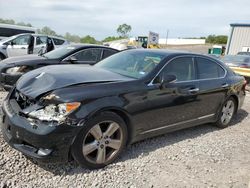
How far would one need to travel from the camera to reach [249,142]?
16.9 ft

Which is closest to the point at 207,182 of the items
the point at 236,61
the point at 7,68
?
the point at 7,68

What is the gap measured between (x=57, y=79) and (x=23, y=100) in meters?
0.49

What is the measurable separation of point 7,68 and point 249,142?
5374 mm

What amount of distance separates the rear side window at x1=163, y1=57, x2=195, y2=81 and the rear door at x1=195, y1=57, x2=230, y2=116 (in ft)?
0.64

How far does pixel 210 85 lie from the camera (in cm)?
499

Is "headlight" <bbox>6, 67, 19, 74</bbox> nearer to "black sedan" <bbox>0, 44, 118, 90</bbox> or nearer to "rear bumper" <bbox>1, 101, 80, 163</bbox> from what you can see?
"black sedan" <bbox>0, 44, 118, 90</bbox>

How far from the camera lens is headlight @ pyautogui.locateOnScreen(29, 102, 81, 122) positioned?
121 inches

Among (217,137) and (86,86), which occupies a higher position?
(86,86)

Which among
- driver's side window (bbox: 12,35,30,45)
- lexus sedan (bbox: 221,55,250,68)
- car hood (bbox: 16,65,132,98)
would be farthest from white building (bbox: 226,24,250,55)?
car hood (bbox: 16,65,132,98)

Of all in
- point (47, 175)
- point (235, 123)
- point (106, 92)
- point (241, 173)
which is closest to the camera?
point (47, 175)

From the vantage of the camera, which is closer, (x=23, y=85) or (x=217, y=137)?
(x=23, y=85)

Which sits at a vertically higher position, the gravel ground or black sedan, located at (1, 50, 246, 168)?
black sedan, located at (1, 50, 246, 168)

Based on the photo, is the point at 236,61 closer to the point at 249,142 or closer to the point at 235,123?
the point at 235,123

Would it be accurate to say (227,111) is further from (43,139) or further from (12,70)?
(12,70)
